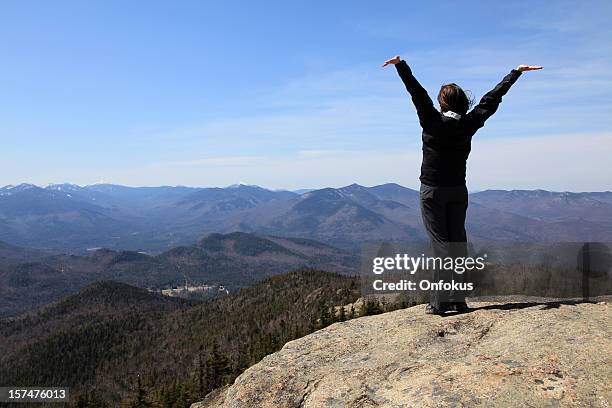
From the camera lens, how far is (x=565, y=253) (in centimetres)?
1258

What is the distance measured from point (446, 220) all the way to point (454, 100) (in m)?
2.54

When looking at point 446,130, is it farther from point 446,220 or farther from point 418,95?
point 446,220

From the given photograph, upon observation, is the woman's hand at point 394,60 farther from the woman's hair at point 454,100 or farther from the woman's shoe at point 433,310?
the woman's shoe at point 433,310

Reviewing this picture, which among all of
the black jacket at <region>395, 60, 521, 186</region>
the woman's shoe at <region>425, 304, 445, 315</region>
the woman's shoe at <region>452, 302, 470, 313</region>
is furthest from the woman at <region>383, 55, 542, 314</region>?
the woman's shoe at <region>425, 304, 445, 315</region>

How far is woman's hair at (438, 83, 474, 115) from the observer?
968cm

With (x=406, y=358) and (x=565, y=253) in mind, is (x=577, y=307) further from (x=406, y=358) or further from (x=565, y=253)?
(x=406, y=358)

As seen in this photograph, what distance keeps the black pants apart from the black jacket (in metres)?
0.21

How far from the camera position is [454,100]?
967 centimetres

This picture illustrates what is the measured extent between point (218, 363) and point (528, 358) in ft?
195

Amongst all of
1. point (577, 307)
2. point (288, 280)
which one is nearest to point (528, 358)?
point (577, 307)

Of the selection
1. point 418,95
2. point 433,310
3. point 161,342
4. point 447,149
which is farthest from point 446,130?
→ point 161,342

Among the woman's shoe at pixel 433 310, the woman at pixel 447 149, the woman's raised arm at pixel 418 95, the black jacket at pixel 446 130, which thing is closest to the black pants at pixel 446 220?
the woman at pixel 447 149

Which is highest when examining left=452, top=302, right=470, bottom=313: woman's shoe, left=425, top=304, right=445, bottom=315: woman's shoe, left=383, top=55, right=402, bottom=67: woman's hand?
left=383, top=55, right=402, bottom=67: woman's hand

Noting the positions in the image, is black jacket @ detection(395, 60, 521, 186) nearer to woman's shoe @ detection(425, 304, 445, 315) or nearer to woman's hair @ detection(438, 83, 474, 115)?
woman's hair @ detection(438, 83, 474, 115)
